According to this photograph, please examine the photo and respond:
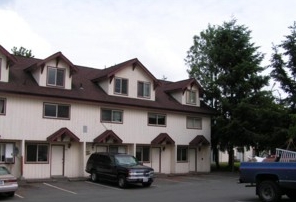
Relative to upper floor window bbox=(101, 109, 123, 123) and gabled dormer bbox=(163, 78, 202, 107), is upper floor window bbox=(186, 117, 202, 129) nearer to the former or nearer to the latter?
gabled dormer bbox=(163, 78, 202, 107)

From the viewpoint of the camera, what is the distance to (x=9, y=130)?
26.3m

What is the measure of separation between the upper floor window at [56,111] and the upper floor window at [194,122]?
11420mm

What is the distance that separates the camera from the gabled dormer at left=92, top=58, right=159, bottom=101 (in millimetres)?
32312

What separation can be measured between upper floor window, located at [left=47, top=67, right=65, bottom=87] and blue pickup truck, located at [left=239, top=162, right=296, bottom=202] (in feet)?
52.3

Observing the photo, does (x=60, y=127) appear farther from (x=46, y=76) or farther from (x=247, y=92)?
(x=247, y=92)

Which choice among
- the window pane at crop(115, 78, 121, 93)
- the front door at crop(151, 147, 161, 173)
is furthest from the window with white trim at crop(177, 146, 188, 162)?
the window pane at crop(115, 78, 121, 93)

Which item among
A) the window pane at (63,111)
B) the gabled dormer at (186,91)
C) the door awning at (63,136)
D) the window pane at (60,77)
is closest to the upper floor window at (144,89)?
the gabled dormer at (186,91)

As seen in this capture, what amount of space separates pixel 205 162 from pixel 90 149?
11860 mm

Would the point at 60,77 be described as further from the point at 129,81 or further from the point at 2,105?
the point at 129,81

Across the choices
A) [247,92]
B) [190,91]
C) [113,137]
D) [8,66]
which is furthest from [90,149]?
[247,92]

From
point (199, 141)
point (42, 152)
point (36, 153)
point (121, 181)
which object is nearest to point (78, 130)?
point (42, 152)

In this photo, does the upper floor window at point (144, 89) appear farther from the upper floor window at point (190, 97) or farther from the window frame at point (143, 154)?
the upper floor window at point (190, 97)

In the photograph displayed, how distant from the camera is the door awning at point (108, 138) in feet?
98.2

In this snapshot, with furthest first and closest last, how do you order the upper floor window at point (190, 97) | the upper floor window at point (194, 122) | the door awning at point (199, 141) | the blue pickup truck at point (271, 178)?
the upper floor window at point (190, 97), the upper floor window at point (194, 122), the door awning at point (199, 141), the blue pickup truck at point (271, 178)
